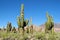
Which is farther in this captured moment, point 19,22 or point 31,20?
point 31,20

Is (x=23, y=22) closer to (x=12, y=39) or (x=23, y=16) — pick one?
(x=23, y=16)

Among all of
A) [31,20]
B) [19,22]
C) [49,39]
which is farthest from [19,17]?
[49,39]

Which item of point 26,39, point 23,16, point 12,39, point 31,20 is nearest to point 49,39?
point 26,39

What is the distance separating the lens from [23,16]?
26.6m

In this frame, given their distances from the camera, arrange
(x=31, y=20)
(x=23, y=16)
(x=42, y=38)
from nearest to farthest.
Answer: (x=42, y=38) < (x=23, y=16) < (x=31, y=20)

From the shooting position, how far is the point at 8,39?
21.7 meters

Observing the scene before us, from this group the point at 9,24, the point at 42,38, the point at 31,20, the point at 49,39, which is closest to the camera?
the point at 49,39

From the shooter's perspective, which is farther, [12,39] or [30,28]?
[30,28]

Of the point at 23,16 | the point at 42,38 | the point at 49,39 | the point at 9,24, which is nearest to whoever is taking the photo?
the point at 49,39

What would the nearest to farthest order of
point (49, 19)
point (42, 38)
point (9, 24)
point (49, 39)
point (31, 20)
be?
point (49, 39)
point (42, 38)
point (49, 19)
point (31, 20)
point (9, 24)

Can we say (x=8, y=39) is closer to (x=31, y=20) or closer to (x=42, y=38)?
(x=42, y=38)

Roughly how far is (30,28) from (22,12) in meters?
5.43

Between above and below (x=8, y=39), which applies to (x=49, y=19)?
above

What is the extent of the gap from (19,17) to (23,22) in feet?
3.39
